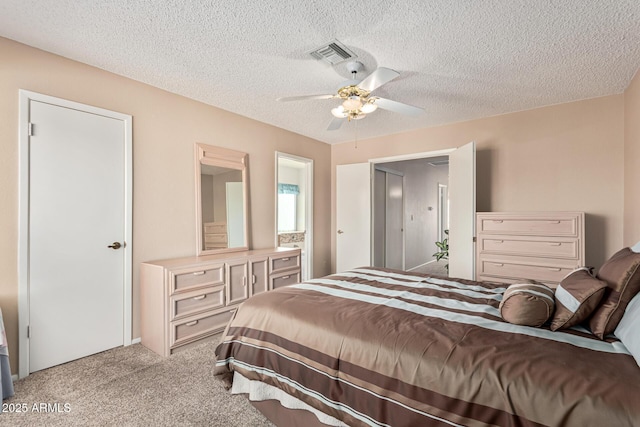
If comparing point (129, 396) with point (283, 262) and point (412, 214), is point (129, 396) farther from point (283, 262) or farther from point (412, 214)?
point (412, 214)

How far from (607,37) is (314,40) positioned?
2069mm

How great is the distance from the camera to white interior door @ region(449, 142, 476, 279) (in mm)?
Result: 3547

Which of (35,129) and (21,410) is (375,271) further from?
(35,129)

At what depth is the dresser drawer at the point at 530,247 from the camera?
9.91 feet

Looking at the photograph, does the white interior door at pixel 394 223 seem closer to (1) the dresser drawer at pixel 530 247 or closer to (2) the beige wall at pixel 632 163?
(1) the dresser drawer at pixel 530 247

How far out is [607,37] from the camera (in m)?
2.11

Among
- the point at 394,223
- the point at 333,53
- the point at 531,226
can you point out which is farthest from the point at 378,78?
the point at 394,223

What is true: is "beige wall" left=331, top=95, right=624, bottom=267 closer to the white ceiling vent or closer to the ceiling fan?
the ceiling fan

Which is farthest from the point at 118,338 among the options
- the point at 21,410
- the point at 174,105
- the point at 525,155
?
the point at 525,155

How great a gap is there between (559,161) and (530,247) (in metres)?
1.13

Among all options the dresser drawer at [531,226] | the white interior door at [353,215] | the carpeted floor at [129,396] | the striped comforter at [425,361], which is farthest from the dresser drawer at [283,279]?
the dresser drawer at [531,226]

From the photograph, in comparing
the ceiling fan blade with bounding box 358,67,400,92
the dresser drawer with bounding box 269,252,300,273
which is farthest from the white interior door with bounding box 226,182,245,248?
the ceiling fan blade with bounding box 358,67,400,92

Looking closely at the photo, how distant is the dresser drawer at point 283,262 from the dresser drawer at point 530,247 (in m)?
2.24

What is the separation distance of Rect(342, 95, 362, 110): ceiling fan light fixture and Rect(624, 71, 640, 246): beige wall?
2.50 meters
